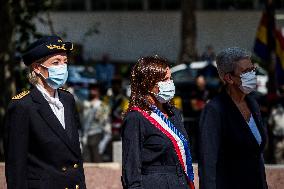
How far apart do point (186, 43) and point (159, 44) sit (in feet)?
33.3

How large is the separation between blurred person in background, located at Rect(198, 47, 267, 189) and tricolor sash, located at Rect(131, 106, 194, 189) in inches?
6.2

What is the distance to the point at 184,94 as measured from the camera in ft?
61.8

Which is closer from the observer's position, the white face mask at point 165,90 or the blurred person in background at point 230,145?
the white face mask at point 165,90

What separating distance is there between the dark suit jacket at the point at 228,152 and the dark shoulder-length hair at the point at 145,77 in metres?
0.43

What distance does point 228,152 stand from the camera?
19.2 feet

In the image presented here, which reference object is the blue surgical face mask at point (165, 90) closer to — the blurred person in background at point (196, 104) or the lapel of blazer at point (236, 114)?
the lapel of blazer at point (236, 114)

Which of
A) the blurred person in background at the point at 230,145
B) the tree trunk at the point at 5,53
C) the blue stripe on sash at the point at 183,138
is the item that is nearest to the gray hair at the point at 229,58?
the blurred person in background at the point at 230,145

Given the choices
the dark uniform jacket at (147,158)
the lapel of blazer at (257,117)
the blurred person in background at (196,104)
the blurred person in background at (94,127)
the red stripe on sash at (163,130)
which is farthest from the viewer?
the blurred person in background at (196,104)

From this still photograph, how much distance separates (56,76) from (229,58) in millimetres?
1116

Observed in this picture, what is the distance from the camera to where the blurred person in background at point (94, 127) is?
47.5 feet

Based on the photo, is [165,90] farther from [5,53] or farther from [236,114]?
[5,53]

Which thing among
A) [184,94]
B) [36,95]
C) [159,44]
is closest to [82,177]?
[36,95]

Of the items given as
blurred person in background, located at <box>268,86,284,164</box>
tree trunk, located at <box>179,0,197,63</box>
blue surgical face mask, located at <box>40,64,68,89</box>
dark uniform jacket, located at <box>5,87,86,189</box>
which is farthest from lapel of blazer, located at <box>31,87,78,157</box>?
tree trunk, located at <box>179,0,197,63</box>

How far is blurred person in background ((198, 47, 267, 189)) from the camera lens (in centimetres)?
581
